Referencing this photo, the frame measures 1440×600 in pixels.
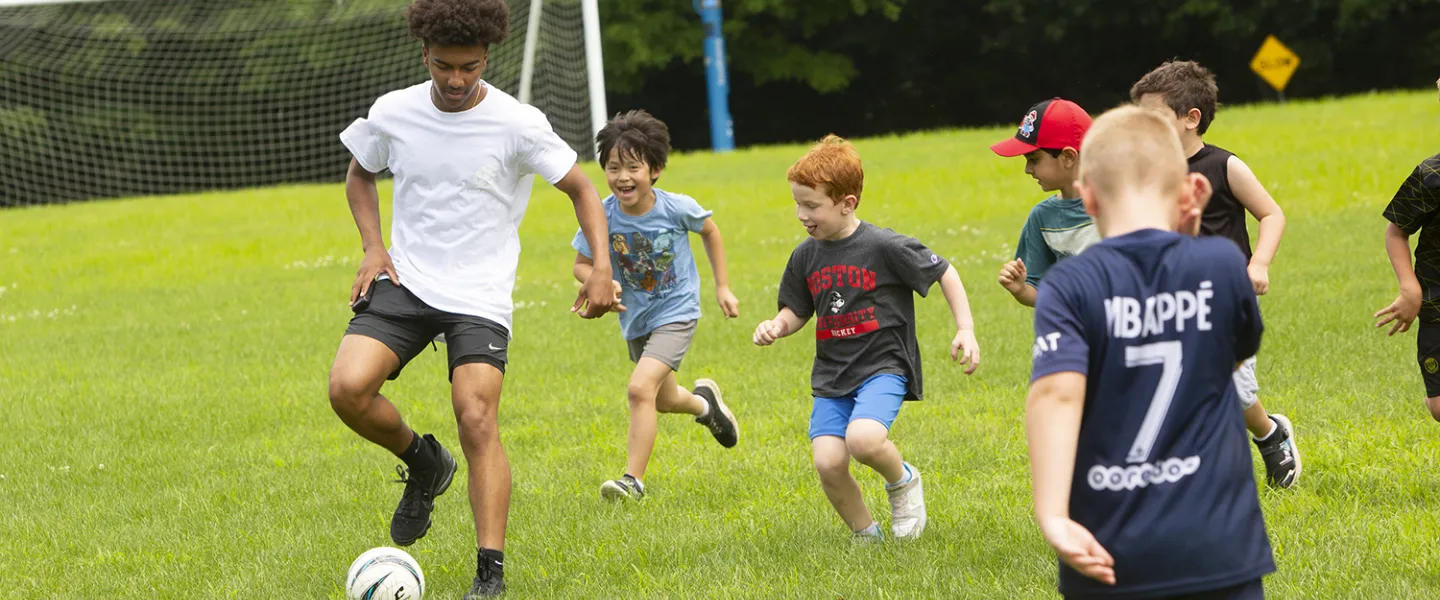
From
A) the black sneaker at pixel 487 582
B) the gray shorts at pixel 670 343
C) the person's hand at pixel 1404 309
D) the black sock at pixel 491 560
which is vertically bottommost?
the gray shorts at pixel 670 343

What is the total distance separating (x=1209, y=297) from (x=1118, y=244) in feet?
0.63

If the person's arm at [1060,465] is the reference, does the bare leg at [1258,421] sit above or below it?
below

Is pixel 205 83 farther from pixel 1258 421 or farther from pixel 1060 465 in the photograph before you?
pixel 1060 465

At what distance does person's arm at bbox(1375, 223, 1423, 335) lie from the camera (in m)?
4.68

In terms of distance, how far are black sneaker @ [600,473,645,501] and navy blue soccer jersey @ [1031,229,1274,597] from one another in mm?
3491

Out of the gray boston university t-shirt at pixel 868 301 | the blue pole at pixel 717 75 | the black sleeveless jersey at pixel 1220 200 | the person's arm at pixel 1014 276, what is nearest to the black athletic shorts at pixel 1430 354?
the black sleeveless jersey at pixel 1220 200

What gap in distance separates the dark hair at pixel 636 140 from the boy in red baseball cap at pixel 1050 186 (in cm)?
178

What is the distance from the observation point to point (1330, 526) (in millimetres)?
4777

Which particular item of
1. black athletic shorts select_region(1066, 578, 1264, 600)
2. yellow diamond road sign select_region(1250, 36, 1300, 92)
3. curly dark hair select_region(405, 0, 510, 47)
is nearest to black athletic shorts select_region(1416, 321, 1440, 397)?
black athletic shorts select_region(1066, 578, 1264, 600)

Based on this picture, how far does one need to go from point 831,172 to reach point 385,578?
1.99 m

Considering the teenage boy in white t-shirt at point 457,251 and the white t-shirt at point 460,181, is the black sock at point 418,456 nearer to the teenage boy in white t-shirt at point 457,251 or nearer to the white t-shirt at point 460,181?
the teenage boy in white t-shirt at point 457,251

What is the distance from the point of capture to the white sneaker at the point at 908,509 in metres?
4.96

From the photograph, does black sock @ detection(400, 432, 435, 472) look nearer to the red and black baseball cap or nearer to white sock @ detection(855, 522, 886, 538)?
white sock @ detection(855, 522, 886, 538)

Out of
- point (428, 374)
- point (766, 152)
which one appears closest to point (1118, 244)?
point (428, 374)
